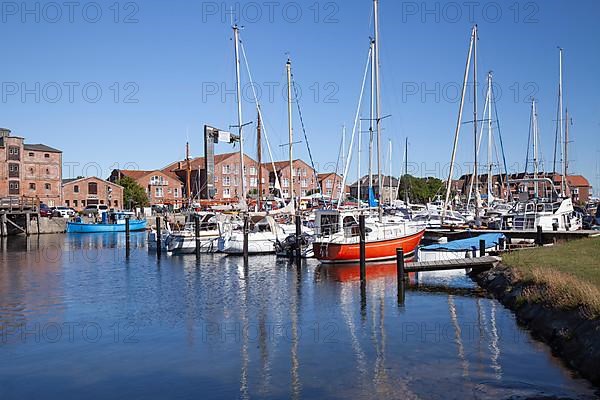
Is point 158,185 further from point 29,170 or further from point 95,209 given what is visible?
point 29,170

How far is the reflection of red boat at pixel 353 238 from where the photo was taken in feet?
121

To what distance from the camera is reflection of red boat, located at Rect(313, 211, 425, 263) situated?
36.8 meters

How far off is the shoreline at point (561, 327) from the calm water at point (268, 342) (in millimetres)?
381

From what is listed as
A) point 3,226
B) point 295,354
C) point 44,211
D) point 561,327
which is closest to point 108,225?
point 44,211

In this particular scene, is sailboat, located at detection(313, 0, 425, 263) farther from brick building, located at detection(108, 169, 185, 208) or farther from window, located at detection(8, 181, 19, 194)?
brick building, located at detection(108, 169, 185, 208)

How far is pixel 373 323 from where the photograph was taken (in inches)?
840

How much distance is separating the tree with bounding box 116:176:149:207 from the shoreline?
95996 millimetres

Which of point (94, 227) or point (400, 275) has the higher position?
point (94, 227)

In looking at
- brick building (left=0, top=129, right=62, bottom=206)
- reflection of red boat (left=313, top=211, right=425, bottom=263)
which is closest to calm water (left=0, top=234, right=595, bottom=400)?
reflection of red boat (left=313, top=211, right=425, bottom=263)

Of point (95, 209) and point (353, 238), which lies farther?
point (95, 209)

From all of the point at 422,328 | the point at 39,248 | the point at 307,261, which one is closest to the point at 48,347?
the point at 422,328

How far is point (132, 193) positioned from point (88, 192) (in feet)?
25.3

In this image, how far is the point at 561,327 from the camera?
53.8 ft

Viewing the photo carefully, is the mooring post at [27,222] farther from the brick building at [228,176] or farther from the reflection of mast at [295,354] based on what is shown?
the reflection of mast at [295,354]
